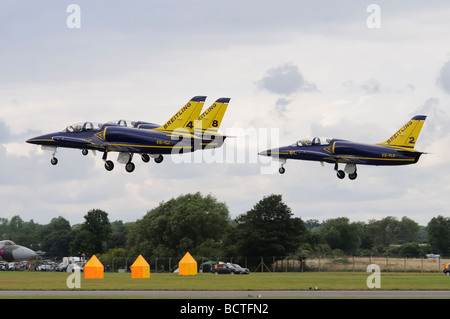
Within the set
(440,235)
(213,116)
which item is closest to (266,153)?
(213,116)

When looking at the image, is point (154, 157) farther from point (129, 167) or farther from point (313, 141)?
point (313, 141)

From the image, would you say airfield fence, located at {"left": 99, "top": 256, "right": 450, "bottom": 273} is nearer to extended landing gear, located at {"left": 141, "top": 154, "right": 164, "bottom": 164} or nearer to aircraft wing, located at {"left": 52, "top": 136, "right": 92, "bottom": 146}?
extended landing gear, located at {"left": 141, "top": 154, "right": 164, "bottom": 164}

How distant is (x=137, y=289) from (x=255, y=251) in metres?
61.8

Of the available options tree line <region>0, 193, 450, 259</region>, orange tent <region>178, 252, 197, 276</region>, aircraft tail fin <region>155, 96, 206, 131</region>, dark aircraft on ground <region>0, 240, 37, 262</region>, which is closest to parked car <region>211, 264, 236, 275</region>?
orange tent <region>178, 252, 197, 276</region>

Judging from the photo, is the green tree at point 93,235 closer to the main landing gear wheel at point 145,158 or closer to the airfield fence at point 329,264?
the airfield fence at point 329,264

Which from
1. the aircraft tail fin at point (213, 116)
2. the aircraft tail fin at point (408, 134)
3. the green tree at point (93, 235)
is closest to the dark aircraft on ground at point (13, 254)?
the aircraft tail fin at point (213, 116)

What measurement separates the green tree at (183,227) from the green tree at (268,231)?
17.2 m

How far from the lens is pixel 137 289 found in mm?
72938

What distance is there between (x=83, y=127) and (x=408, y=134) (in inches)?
1276

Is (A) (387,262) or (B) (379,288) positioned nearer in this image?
(B) (379,288)
